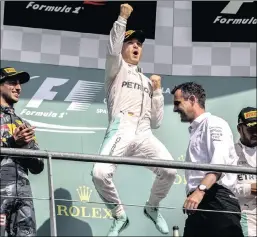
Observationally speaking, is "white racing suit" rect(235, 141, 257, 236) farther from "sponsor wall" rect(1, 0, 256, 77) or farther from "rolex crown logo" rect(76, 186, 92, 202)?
"sponsor wall" rect(1, 0, 256, 77)

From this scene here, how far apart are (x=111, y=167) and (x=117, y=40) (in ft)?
2.19

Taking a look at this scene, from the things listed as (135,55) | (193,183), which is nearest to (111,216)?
(193,183)

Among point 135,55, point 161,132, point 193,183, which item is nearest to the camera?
point 193,183

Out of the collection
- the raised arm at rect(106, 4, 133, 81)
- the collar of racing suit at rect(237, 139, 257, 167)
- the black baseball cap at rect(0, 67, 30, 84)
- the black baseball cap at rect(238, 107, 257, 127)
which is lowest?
the collar of racing suit at rect(237, 139, 257, 167)

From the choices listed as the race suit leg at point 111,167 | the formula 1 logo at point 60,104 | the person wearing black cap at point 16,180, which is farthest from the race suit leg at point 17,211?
A: the formula 1 logo at point 60,104

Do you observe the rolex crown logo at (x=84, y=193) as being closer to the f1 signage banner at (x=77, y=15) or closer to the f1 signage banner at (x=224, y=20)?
the f1 signage banner at (x=77, y=15)

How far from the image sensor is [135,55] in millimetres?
5336

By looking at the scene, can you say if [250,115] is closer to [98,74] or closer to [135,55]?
[135,55]

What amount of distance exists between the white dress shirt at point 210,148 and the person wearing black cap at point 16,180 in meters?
0.73

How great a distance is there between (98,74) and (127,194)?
3.82 feet

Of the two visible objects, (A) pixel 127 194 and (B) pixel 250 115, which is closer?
(B) pixel 250 115

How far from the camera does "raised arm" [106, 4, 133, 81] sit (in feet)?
16.2

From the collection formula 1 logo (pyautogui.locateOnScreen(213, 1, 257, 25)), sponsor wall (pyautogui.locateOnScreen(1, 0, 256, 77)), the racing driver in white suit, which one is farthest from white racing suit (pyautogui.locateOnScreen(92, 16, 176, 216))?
formula 1 logo (pyautogui.locateOnScreen(213, 1, 257, 25))

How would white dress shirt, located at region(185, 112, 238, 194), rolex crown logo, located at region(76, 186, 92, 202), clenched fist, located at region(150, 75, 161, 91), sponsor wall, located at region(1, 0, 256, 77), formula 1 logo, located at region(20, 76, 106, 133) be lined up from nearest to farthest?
white dress shirt, located at region(185, 112, 238, 194)
clenched fist, located at region(150, 75, 161, 91)
rolex crown logo, located at region(76, 186, 92, 202)
formula 1 logo, located at region(20, 76, 106, 133)
sponsor wall, located at region(1, 0, 256, 77)
